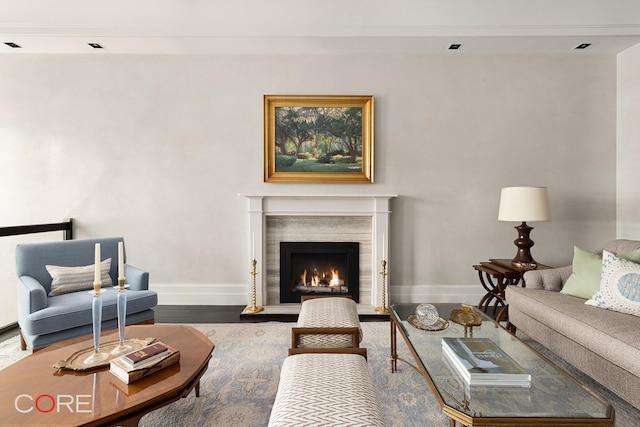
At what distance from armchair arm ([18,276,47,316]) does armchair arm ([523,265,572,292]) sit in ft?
12.8

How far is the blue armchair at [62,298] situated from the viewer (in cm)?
255

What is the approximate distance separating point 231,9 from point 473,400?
3.93 meters

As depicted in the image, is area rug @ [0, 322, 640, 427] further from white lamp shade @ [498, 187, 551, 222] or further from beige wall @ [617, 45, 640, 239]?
beige wall @ [617, 45, 640, 239]

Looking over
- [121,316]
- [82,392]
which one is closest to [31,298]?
[121,316]

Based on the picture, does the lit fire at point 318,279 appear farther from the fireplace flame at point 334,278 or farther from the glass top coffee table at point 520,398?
the glass top coffee table at point 520,398

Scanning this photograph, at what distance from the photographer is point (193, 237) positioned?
4.20 m

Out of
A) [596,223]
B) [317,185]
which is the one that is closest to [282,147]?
[317,185]

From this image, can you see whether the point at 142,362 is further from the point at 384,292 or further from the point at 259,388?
the point at 384,292

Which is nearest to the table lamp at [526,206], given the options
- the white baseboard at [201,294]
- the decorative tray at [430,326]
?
the decorative tray at [430,326]

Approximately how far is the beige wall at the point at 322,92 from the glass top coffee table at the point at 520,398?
241cm

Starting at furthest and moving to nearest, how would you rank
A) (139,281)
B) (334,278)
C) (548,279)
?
(334,278)
(139,281)
(548,279)

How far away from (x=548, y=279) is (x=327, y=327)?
2070 millimetres

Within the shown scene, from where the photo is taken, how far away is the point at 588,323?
2.21 metres

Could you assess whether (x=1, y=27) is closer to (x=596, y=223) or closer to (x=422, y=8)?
(x=422, y=8)
